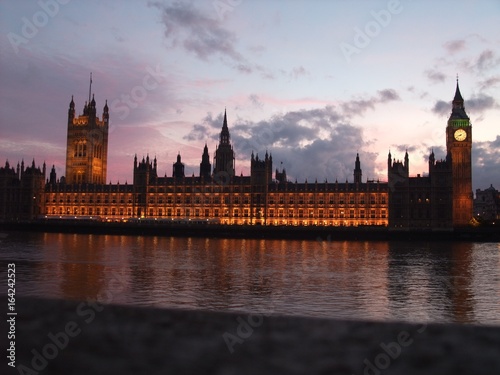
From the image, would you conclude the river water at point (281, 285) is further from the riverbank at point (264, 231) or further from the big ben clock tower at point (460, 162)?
the big ben clock tower at point (460, 162)

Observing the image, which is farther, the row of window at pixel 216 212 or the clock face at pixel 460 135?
the clock face at pixel 460 135

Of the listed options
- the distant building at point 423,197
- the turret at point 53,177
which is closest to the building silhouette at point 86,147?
the turret at point 53,177

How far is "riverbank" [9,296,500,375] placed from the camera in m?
14.3

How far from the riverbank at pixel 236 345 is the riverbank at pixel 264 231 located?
78.7 metres

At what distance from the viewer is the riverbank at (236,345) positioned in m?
14.3

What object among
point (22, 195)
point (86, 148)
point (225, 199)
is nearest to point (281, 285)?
point (225, 199)

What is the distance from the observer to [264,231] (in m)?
101

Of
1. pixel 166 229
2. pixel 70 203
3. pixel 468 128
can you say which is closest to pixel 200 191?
pixel 166 229

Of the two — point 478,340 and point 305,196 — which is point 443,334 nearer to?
point 478,340

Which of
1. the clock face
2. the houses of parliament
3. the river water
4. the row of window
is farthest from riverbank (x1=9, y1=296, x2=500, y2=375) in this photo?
the clock face

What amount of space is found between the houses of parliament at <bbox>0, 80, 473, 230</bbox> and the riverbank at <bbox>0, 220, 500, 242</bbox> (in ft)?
30.3

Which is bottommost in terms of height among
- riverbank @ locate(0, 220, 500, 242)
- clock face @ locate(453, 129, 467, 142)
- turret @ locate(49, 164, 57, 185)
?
riverbank @ locate(0, 220, 500, 242)

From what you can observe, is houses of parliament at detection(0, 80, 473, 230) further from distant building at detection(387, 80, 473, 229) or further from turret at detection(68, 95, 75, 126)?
turret at detection(68, 95, 75, 126)

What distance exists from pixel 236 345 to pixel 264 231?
85.4 metres
